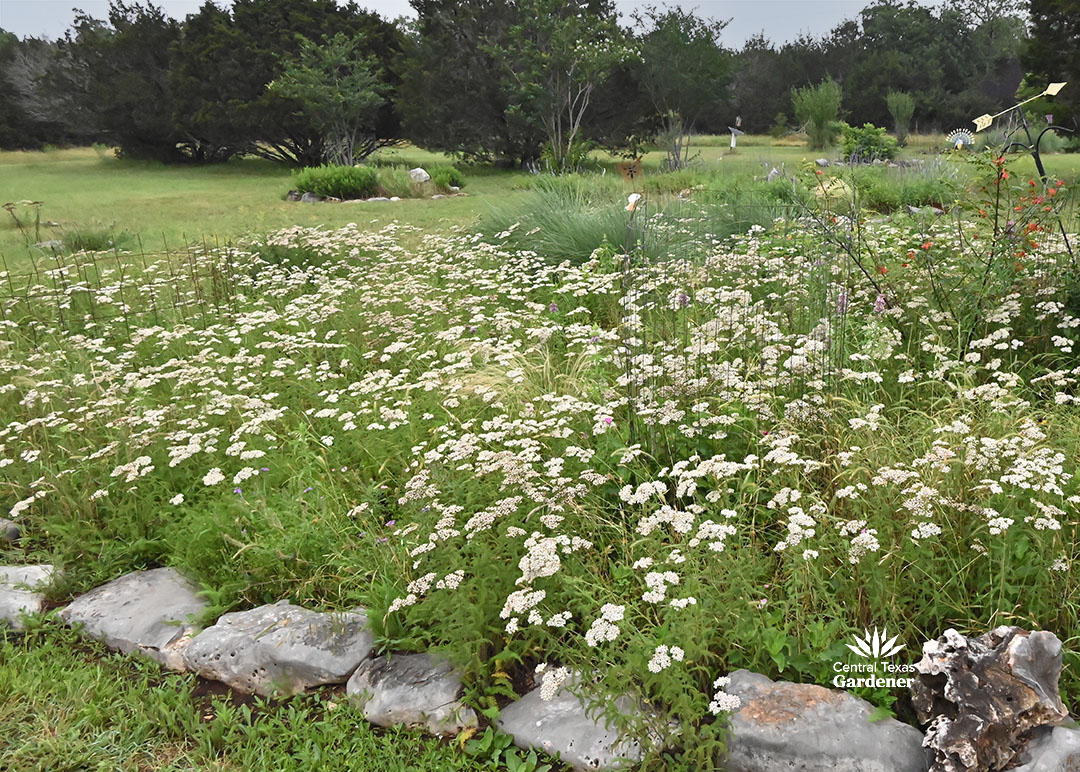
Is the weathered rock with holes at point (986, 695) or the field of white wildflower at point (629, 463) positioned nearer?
the weathered rock with holes at point (986, 695)

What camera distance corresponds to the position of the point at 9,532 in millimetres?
3957

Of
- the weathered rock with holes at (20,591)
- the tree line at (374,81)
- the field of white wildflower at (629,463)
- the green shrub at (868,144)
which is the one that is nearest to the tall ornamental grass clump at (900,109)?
the tree line at (374,81)

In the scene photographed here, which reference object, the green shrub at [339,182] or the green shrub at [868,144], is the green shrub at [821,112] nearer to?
the green shrub at [868,144]

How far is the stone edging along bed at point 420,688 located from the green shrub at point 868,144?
1819cm

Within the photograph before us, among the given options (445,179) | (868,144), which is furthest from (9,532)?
(868,144)

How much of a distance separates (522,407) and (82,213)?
1274cm

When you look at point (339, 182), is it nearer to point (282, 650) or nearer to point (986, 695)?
Result: point (282, 650)

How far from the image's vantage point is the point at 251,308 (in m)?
6.37

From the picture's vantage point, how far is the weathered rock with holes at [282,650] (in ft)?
9.25

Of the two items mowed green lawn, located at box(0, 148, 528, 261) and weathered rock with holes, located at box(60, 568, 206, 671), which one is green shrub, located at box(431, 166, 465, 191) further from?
weathered rock with holes, located at box(60, 568, 206, 671)

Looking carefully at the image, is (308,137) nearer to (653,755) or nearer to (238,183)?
(238,183)

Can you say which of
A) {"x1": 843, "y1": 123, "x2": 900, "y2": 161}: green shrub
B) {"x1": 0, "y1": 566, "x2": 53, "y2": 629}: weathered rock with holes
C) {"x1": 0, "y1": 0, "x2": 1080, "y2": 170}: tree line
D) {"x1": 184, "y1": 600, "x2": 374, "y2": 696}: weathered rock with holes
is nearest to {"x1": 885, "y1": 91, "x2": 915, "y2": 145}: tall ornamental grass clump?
{"x1": 0, "y1": 0, "x2": 1080, "y2": 170}: tree line

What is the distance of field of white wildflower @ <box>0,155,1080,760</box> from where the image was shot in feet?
8.07

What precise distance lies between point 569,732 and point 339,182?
14990 mm
